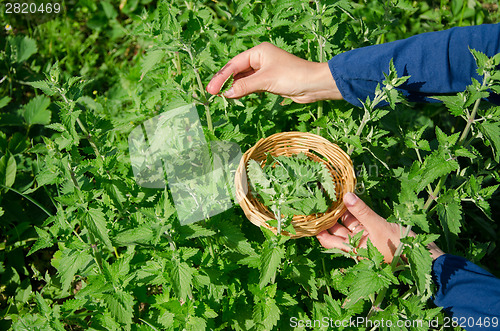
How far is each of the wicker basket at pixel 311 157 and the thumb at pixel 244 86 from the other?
1.01ft

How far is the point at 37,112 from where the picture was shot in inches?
140

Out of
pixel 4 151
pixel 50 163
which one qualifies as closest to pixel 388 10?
pixel 50 163

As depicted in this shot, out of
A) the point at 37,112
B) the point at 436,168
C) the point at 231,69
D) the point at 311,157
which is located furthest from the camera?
the point at 37,112

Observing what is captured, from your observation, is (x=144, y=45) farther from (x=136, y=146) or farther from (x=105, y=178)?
(x=105, y=178)

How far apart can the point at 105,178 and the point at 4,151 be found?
5.12 feet

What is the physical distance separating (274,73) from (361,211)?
0.93 meters

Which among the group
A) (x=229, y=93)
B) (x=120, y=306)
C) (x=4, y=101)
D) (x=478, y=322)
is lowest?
(x=478, y=322)

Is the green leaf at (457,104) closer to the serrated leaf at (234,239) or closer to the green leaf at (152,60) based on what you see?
the serrated leaf at (234,239)

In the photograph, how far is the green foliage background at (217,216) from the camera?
2.02 metres

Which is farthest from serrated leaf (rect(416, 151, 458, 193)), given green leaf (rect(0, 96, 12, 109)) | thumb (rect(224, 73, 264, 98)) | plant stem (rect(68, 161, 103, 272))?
green leaf (rect(0, 96, 12, 109))

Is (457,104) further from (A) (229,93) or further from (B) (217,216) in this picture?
(B) (217,216)

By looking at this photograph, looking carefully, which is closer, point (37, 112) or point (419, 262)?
point (419, 262)
